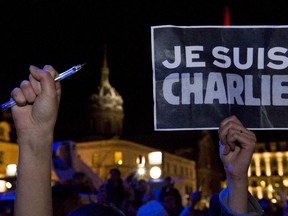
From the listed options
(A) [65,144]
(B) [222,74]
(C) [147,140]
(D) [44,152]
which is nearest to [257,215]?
(D) [44,152]

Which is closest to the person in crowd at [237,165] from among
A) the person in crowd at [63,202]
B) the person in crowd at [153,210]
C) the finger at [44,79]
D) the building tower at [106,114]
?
the finger at [44,79]

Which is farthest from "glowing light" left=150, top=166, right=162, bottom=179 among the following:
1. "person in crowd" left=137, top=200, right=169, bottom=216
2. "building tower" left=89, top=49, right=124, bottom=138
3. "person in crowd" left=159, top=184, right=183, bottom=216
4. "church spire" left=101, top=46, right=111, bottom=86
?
"church spire" left=101, top=46, right=111, bottom=86

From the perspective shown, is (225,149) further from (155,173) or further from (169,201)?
(155,173)

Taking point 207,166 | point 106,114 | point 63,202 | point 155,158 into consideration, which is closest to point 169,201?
point 63,202

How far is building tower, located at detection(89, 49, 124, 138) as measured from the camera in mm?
92438

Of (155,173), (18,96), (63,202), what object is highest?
(18,96)

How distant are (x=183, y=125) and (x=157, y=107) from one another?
22cm

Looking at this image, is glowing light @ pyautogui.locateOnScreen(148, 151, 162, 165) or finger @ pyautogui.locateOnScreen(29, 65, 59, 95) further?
glowing light @ pyautogui.locateOnScreen(148, 151, 162, 165)

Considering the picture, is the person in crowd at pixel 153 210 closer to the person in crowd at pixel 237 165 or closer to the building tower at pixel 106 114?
the person in crowd at pixel 237 165

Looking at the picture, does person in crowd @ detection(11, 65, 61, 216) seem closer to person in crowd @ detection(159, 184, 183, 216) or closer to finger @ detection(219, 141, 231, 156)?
finger @ detection(219, 141, 231, 156)

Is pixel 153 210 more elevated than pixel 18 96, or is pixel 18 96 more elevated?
pixel 18 96

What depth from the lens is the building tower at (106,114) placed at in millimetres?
92438

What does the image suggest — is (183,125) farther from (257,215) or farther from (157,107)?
(257,215)

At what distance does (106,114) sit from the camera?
95.0 m
